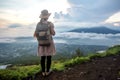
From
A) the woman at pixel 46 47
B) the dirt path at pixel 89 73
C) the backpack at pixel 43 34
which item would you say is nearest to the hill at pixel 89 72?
the dirt path at pixel 89 73

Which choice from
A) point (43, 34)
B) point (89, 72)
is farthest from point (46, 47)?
point (89, 72)

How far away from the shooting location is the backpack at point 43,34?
1357 cm

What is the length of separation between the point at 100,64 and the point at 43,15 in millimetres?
4242

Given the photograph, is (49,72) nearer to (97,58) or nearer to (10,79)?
(10,79)

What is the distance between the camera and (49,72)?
1413 centimetres

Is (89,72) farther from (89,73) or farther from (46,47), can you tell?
(46,47)

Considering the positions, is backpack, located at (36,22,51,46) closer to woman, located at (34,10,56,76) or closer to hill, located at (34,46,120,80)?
woman, located at (34,10,56,76)

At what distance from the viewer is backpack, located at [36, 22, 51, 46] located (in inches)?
534

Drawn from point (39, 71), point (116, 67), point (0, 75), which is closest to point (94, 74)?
point (116, 67)

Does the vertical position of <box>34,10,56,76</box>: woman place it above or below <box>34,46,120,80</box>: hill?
above

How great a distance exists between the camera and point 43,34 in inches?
534

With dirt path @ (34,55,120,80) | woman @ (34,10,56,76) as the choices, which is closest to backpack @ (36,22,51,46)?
woman @ (34,10,56,76)

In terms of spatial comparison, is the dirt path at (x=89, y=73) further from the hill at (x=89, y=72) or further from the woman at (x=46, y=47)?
the woman at (x=46, y=47)

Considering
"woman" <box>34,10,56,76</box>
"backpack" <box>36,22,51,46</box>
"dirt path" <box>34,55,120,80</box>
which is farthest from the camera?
"woman" <box>34,10,56,76</box>
